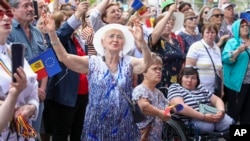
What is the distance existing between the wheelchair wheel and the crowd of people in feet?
0.50

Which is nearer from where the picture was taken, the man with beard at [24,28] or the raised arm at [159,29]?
the man with beard at [24,28]

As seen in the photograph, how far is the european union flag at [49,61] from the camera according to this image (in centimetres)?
433

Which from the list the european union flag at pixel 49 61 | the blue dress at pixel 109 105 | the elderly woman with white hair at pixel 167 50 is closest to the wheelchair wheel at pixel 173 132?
the elderly woman with white hair at pixel 167 50

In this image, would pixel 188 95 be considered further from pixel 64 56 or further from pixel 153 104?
pixel 64 56

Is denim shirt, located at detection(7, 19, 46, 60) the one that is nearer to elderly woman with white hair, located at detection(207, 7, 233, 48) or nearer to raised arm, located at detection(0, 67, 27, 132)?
raised arm, located at detection(0, 67, 27, 132)

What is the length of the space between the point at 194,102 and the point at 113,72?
211 centimetres

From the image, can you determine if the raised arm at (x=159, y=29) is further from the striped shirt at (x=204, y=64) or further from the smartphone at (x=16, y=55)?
the smartphone at (x=16, y=55)

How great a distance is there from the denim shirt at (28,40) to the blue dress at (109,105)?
2.10 ft

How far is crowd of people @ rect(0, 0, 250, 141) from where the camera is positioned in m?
3.66

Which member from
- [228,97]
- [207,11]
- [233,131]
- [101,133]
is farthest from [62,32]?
[207,11]

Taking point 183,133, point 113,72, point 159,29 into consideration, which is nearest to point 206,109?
point 183,133

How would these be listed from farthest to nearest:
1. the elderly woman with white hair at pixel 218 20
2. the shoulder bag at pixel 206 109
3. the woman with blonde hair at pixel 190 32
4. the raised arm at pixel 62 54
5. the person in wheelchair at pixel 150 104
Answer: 1. the elderly woman with white hair at pixel 218 20
2. the woman with blonde hair at pixel 190 32
3. the shoulder bag at pixel 206 109
4. the person in wheelchair at pixel 150 104
5. the raised arm at pixel 62 54

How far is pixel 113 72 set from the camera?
183 inches

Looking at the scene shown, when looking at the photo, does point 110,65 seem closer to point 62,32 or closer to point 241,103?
point 62,32
